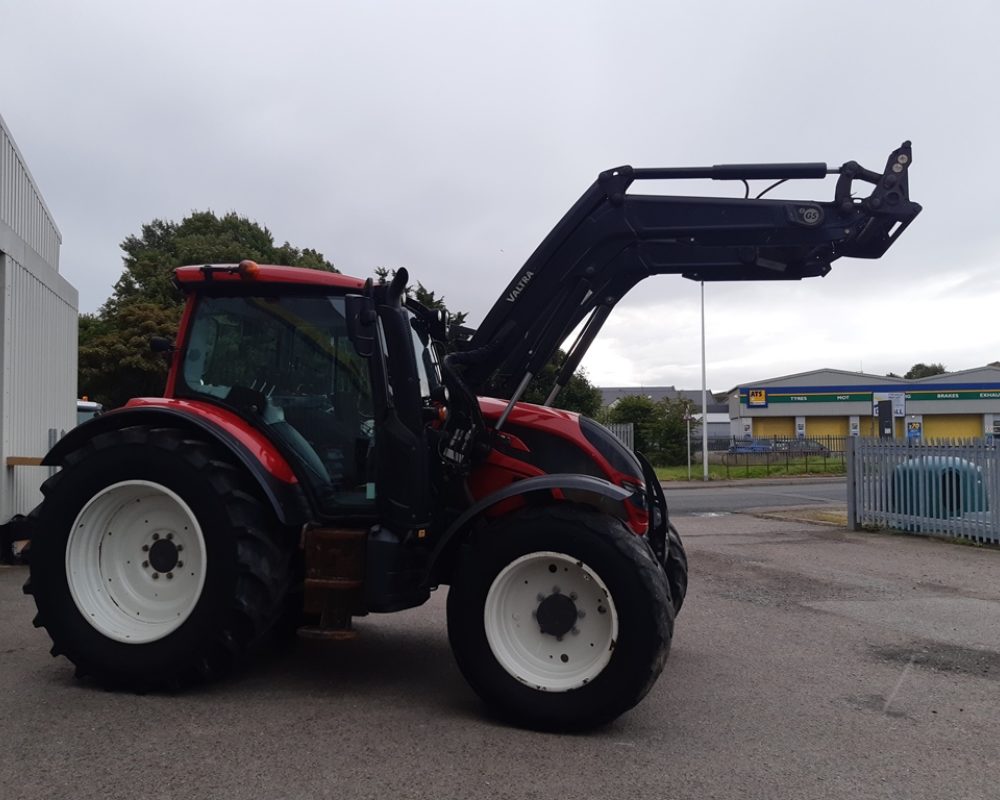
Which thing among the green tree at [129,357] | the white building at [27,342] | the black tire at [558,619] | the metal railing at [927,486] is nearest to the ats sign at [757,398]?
the green tree at [129,357]

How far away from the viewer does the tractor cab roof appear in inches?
195

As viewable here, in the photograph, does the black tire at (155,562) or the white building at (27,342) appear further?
the white building at (27,342)

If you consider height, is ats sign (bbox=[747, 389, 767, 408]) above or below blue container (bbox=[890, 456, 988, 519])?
above

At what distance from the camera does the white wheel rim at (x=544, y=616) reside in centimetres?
420

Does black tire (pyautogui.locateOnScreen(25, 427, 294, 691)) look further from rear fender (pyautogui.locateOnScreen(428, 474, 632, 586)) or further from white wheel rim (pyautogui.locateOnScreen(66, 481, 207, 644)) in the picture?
rear fender (pyautogui.locateOnScreen(428, 474, 632, 586))

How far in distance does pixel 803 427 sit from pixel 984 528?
47.1 metres

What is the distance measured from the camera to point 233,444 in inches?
183

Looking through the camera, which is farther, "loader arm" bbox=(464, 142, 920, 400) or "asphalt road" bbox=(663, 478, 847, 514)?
"asphalt road" bbox=(663, 478, 847, 514)

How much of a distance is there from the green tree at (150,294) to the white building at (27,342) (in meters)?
11.2

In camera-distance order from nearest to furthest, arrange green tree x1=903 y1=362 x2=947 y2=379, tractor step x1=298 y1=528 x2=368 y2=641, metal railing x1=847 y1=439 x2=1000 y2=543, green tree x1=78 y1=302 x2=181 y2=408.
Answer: tractor step x1=298 y1=528 x2=368 y2=641
metal railing x1=847 y1=439 x2=1000 y2=543
green tree x1=78 y1=302 x2=181 y2=408
green tree x1=903 y1=362 x2=947 y2=379

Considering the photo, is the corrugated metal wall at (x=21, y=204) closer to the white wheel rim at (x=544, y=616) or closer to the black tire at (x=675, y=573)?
the white wheel rim at (x=544, y=616)

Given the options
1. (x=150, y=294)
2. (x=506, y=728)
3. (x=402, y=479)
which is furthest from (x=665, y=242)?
(x=150, y=294)

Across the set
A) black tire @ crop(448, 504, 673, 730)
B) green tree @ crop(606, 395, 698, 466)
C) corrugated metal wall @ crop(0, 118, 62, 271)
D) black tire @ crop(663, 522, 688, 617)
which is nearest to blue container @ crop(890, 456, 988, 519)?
black tire @ crop(663, 522, 688, 617)

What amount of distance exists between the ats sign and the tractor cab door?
5548 cm
